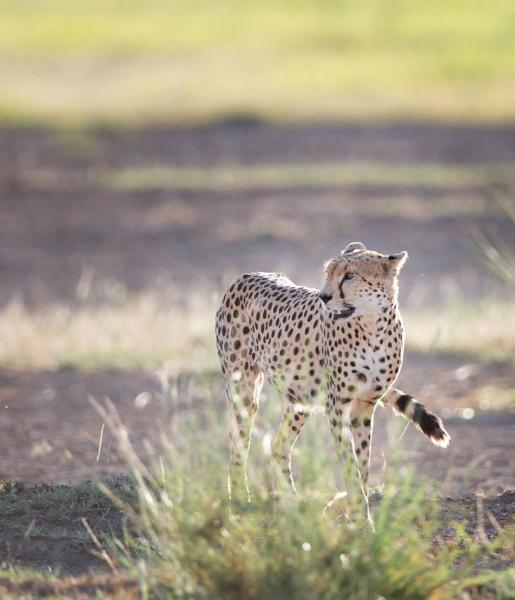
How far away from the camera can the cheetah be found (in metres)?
4.75

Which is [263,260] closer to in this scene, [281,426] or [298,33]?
[281,426]

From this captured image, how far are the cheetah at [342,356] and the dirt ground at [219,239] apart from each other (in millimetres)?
873

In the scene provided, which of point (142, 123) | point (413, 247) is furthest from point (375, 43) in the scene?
point (413, 247)

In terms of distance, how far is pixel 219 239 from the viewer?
15203 mm

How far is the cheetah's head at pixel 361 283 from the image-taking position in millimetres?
4766

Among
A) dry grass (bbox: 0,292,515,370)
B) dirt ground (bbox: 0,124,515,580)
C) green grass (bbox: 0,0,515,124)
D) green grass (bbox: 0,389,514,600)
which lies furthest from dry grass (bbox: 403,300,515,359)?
green grass (bbox: 0,0,515,124)

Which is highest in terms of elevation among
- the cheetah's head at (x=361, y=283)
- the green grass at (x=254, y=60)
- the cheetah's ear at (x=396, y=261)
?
the cheetah's ear at (x=396, y=261)

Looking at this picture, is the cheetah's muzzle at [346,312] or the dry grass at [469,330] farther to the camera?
the dry grass at [469,330]

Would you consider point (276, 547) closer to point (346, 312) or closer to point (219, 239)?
point (346, 312)

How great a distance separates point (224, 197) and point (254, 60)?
48.4 ft

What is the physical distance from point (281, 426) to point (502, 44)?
30955 millimetres

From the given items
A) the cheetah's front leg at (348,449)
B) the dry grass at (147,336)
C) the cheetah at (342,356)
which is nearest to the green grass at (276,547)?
the cheetah's front leg at (348,449)

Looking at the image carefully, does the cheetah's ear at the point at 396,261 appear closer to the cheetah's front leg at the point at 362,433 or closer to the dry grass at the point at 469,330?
the cheetah's front leg at the point at 362,433

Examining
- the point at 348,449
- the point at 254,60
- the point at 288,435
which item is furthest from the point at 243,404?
the point at 254,60
